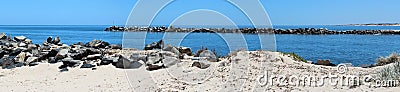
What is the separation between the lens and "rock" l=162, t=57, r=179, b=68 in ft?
34.2

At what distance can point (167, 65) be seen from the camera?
409 inches

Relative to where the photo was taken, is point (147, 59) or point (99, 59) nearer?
point (147, 59)

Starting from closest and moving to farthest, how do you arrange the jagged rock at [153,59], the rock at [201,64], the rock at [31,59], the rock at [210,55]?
the rock at [201,64], the jagged rock at [153,59], the rock at [31,59], the rock at [210,55]

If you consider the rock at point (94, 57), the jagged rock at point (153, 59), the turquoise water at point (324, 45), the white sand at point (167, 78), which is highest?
the jagged rock at point (153, 59)

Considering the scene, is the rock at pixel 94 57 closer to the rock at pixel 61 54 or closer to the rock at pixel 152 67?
the rock at pixel 61 54

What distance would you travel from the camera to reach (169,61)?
35.3 ft

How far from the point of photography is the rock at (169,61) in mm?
10438

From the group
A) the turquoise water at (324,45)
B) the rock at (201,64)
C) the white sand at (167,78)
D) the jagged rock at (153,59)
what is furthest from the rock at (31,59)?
the turquoise water at (324,45)

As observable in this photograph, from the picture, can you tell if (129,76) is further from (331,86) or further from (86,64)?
(331,86)

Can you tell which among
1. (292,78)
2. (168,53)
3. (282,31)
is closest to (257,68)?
(292,78)

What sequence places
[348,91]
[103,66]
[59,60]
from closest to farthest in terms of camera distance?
[348,91] < [103,66] < [59,60]

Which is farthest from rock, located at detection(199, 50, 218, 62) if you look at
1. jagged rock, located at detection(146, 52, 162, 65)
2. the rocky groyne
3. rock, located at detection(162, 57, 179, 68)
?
jagged rock, located at detection(146, 52, 162, 65)

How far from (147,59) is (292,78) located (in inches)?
178

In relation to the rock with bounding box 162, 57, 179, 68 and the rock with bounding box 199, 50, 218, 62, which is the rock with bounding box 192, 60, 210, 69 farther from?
the rock with bounding box 199, 50, 218, 62
